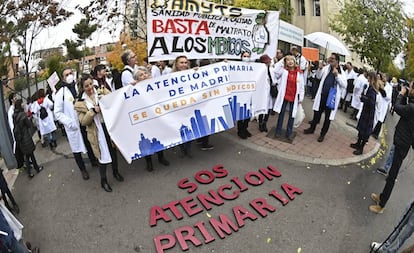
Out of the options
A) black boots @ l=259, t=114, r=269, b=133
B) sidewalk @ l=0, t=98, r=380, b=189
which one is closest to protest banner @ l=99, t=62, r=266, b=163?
sidewalk @ l=0, t=98, r=380, b=189

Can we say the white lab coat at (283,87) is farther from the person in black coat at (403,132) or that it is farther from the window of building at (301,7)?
the window of building at (301,7)

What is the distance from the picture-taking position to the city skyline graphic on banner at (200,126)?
515cm

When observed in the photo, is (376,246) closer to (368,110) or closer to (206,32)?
(368,110)

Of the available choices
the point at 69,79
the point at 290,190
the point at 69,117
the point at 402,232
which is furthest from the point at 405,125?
the point at 69,79

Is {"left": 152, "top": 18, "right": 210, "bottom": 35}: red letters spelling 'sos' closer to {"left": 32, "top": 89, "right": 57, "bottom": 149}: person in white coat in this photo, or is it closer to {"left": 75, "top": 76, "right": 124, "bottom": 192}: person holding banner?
{"left": 75, "top": 76, "right": 124, "bottom": 192}: person holding banner

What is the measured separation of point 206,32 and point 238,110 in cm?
164

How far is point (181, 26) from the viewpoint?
18.3ft

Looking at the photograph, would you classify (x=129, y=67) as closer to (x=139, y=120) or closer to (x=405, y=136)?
(x=139, y=120)

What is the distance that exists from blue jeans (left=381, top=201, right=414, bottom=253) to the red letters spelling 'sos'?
438cm

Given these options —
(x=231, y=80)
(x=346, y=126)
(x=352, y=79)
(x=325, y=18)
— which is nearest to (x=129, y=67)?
(x=231, y=80)

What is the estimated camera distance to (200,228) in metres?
4.20

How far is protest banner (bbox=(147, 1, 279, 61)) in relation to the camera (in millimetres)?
5383

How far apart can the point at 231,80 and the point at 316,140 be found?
8.48ft

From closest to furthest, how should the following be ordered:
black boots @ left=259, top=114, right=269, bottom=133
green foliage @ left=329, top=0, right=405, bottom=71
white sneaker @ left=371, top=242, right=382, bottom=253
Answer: white sneaker @ left=371, top=242, right=382, bottom=253
black boots @ left=259, top=114, right=269, bottom=133
green foliage @ left=329, top=0, right=405, bottom=71
